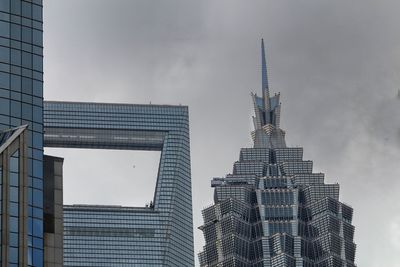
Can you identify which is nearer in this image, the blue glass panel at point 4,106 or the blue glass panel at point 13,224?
the blue glass panel at point 13,224

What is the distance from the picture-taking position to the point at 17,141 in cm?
10475

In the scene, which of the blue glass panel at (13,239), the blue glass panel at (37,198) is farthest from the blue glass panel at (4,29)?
the blue glass panel at (13,239)

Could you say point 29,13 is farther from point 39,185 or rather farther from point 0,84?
point 39,185

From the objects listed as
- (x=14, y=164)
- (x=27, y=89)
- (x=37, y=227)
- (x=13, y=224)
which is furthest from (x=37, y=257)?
(x=27, y=89)

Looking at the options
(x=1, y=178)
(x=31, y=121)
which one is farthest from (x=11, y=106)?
(x=1, y=178)

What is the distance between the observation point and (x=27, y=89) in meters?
112

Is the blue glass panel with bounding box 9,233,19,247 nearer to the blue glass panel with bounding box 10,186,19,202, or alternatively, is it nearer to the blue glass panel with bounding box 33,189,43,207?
the blue glass panel with bounding box 10,186,19,202

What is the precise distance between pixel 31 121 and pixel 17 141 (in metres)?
6.11

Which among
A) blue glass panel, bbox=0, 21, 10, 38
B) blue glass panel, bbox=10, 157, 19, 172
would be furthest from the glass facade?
blue glass panel, bbox=10, 157, 19, 172

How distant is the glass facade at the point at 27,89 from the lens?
106 metres

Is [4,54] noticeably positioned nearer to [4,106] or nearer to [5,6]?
[5,6]

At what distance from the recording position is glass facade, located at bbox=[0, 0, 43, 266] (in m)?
106

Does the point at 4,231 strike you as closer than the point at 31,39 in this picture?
Yes

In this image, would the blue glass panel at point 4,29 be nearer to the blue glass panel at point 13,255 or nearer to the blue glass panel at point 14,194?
the blue glass panel at point 14,194
